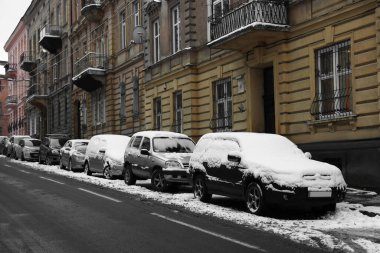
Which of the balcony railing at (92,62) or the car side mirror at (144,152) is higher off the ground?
the balcony railing at (92,62)

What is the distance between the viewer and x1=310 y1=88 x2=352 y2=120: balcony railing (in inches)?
595

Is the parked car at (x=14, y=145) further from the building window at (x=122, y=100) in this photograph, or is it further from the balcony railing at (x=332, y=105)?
the balcony railing at (x=332, y=105)

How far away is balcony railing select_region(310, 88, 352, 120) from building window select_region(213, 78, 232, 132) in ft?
17.1

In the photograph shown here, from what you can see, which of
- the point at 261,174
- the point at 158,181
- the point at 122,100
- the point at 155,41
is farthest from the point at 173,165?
the point at 122,100

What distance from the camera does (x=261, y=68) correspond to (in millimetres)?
19578

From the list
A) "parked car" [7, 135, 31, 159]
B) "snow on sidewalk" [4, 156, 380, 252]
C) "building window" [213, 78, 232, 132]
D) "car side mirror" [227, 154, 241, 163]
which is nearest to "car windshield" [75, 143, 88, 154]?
"building window" [213, 78, 232, 132]

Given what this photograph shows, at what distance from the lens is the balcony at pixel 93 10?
34.3 m

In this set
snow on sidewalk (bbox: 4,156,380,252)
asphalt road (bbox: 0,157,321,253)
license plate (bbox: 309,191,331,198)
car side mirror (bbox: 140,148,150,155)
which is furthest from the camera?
car side mirror (bbox: 140,148,150,155)

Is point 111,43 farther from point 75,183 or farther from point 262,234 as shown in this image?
point 262,234

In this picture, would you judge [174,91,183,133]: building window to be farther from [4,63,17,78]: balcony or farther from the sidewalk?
[4,63,17,78]: balcony

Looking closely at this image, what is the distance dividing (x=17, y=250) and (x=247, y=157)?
5436 mm

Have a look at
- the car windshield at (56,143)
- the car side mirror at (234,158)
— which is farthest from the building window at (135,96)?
the car side mirror at (234,158)

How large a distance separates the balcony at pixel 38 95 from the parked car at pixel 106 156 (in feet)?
97.7

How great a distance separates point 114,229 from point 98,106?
28357 millimetres
